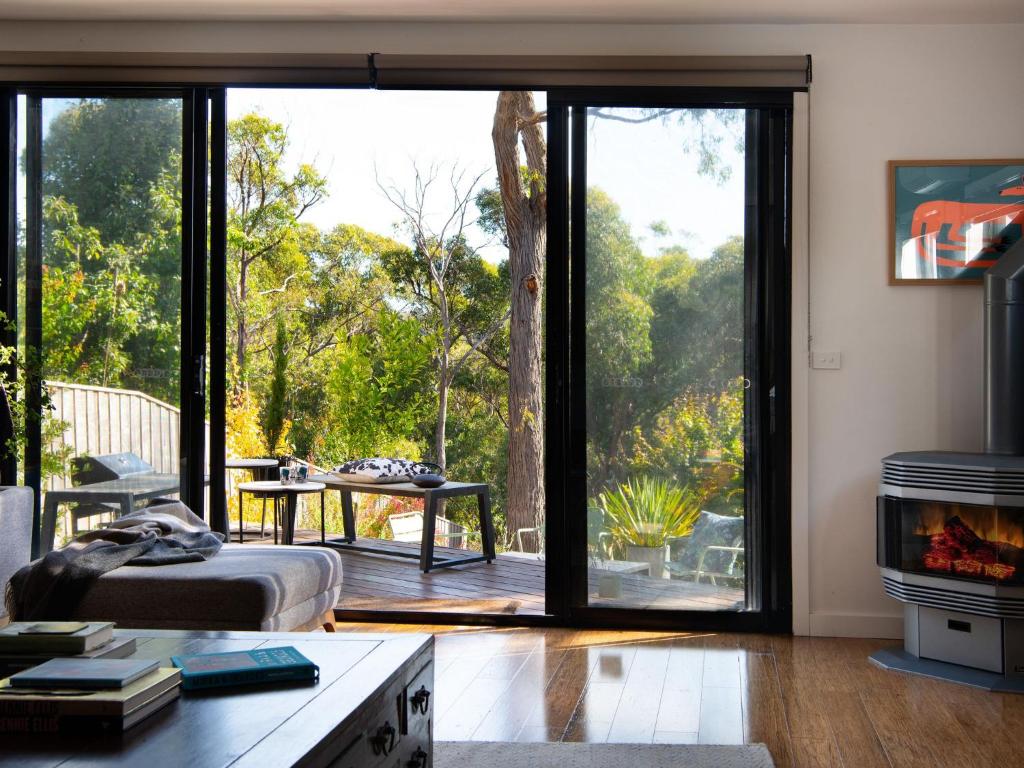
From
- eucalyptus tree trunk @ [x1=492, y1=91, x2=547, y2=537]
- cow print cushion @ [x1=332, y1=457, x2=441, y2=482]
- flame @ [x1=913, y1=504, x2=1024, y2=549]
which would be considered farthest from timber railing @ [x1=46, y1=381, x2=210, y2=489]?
eucalyptus tree trunk @ [x1=492, y1=91, x2=547, y2=537]

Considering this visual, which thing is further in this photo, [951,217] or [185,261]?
[185,261]

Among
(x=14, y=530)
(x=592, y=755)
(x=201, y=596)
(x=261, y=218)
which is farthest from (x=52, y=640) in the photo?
(x=261, y=218)

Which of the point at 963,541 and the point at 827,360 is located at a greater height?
the point at 827,360

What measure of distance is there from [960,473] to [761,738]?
52.3 inches

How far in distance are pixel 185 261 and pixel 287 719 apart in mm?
3297

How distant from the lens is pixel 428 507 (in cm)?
596

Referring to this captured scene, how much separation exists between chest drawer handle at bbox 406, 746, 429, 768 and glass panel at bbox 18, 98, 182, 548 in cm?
273

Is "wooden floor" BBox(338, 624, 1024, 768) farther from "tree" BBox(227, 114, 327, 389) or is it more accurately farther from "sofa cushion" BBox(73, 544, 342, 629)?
"tree" BBox(227, 114, 327, 389)

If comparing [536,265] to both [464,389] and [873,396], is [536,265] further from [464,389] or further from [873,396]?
[873,396]

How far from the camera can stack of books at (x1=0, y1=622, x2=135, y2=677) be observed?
1982mm

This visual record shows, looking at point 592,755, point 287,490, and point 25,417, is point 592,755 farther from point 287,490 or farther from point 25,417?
point 287,490

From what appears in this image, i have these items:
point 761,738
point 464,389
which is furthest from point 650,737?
point 464,389

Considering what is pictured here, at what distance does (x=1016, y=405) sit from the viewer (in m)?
3.91

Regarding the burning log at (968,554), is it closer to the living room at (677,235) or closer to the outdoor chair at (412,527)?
the living room at (677,235)
